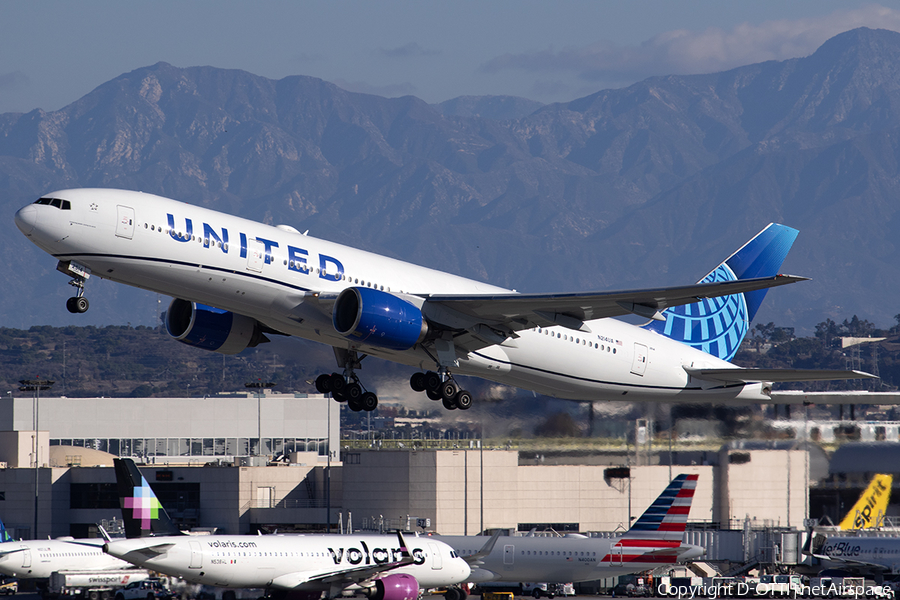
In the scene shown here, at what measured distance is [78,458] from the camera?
96.8 metres

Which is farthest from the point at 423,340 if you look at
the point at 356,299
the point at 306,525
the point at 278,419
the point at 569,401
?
the point at 278,419

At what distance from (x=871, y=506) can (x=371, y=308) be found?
30160mm

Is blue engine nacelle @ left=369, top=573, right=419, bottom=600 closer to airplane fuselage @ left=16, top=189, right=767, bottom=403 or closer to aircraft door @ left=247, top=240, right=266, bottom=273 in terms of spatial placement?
airplane fuselage @ left=16, top=189, right=767, bottom=403

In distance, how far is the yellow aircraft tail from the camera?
176 feet

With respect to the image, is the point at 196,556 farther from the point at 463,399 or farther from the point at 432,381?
the point at 463,399

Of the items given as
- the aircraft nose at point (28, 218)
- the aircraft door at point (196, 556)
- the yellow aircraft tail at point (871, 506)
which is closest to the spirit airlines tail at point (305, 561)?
the aircraft door at point (196, 556)

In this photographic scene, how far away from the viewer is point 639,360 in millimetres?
42969

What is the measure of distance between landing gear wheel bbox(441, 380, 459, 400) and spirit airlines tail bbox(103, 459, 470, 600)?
9093 millimetres

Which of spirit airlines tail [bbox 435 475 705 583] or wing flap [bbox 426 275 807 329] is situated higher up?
wing flap [bbox 426 275 807 329]

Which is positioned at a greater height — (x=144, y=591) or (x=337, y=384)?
(x=337, y=384)

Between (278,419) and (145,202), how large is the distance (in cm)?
10504

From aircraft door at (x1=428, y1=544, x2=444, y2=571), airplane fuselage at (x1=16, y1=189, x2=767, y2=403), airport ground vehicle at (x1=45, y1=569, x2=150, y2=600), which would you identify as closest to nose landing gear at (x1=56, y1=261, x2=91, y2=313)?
airplane fuselage at (x1=16, y1=189, x2=767, y2=403)

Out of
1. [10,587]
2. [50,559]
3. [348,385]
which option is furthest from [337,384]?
[10,587]

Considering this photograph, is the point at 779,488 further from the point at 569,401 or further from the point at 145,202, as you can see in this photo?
the point at 145,202
